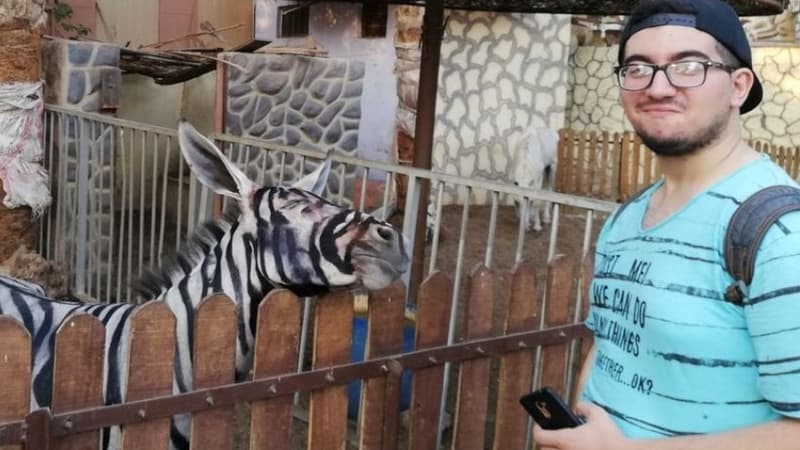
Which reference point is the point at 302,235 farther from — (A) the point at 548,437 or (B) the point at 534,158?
(B) the point at 534,158

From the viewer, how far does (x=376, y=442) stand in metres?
2.53

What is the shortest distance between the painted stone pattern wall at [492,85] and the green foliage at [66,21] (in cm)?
468

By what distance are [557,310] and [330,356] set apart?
1018mm

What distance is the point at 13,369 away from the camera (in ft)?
6.04

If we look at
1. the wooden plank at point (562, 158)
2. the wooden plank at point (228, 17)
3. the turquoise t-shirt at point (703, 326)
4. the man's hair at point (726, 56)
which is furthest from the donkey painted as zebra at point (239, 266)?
the wooden plank at point (562, 158)

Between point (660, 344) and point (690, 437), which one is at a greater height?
point (660, 344)

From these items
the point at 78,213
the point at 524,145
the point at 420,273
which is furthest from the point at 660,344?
the point at 524,145

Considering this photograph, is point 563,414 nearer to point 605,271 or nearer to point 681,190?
point 605,271

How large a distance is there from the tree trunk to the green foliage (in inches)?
149

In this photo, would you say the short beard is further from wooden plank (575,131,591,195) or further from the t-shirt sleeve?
wooden plank (575,131,591,195)

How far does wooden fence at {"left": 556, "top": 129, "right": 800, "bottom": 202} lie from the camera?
12703 mm

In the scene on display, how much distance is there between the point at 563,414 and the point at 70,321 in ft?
3.65

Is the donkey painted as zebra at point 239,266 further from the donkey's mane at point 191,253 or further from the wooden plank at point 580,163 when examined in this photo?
the wooden plank at point 580,163

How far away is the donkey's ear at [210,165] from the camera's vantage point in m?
2.55
